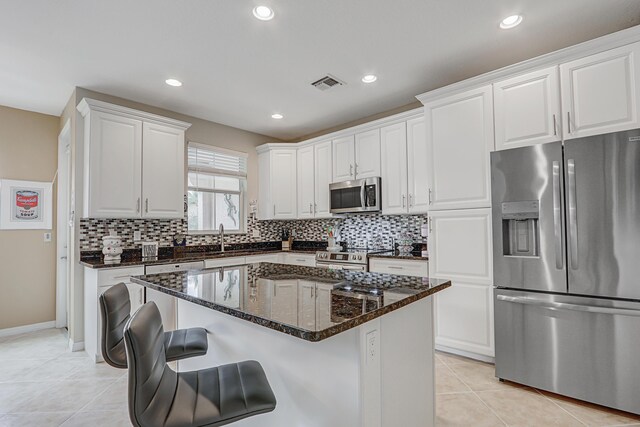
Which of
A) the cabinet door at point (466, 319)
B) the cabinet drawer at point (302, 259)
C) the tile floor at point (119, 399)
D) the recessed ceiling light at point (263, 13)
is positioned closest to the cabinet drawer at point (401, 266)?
the cabinet door at point (466, 319)

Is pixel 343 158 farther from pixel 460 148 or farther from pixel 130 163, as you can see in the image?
pixel 130 163

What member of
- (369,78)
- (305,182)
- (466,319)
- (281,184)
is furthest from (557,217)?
(281,184)

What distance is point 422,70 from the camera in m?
3.16

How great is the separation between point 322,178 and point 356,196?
70cm

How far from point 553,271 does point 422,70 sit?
209 cm

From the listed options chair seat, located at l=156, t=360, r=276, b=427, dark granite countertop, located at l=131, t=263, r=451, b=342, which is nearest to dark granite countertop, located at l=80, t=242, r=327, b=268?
dark granite countertop, located at l=131, t=263, r=451, b=342

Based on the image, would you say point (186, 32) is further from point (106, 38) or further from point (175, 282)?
point (175, 282)

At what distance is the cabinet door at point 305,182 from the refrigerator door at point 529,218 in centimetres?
260

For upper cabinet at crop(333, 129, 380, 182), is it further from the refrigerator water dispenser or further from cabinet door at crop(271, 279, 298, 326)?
cabinet door at crop(271, 279, 298, 326)

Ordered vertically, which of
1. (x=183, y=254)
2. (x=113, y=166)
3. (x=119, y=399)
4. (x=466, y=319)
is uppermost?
(x=113, y=166)

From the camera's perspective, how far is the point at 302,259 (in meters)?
4.52

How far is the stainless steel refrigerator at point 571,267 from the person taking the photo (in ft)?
6.74

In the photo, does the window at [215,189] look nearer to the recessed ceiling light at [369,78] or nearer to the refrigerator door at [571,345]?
the recessed ceiling light at [369,78]

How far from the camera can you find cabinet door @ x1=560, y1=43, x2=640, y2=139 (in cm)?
217
